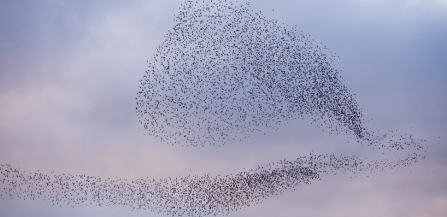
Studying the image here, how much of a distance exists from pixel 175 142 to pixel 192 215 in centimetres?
610

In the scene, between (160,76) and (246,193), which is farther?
(246,193)

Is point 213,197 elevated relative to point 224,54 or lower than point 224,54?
lower

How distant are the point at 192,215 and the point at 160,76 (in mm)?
11253

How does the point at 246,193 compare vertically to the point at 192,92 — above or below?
below

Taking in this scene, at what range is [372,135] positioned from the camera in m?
39.8

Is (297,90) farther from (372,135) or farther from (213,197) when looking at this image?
(213,197)

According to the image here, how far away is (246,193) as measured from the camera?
40.2 m

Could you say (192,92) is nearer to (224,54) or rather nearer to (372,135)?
(224,54)

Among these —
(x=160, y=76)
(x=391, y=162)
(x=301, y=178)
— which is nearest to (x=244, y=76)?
(x=160, y=76)

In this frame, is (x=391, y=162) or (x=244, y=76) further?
(x=391, y=162)

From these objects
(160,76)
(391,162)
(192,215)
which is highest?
(160,76)

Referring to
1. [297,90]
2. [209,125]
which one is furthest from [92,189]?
[297,90]

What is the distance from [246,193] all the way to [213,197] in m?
2.58

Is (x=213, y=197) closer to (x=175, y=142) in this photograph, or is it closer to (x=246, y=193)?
(x=246, y=193)
